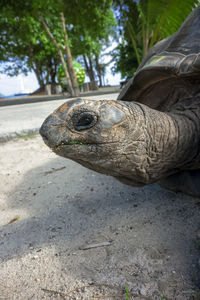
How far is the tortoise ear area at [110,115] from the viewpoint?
864 mm

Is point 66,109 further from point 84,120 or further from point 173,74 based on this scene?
point 173,74

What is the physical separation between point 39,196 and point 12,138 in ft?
5.92

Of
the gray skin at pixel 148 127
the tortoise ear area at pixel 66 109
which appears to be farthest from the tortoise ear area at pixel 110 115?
the tortoise ear area at pixel 66 109

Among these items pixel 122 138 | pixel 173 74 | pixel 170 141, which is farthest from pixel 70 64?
pixel 122 138

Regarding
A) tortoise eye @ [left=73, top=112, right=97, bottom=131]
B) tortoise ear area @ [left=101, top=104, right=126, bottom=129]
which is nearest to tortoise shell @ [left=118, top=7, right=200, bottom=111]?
tortoise ear area @ [left=101, top=104, right=126, bottom=129]

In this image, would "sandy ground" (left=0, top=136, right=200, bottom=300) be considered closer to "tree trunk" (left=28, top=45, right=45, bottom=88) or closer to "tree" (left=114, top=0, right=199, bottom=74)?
"tree" (left=114, top=0, right=199, bottom=74)

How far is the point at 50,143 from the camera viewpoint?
87 cm

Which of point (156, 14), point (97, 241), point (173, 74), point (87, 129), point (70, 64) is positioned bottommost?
point (97, 241)

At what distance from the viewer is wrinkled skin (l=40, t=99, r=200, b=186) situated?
86cm

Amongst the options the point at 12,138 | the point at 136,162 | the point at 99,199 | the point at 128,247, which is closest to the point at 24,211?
the point at 99,199

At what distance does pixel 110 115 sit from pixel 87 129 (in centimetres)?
11

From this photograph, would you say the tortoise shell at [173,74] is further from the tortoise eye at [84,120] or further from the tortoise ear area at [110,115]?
the tortoise eye at [84,120]

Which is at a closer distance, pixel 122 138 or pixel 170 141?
pixel 122 138

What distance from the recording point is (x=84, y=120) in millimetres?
865
